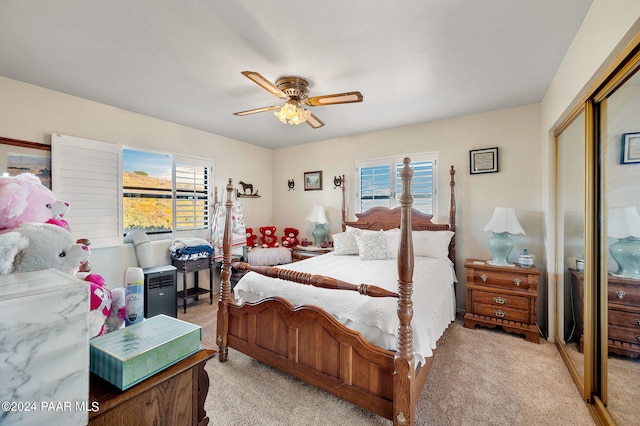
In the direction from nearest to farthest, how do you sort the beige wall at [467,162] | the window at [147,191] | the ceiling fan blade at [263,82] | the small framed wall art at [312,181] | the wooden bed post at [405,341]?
the wooden bed post at [405,341]
the ceiling fan blade at [263,82]
the beige wall at [467,162]
the window at [147,191]
the small framed wall art at [312,181]

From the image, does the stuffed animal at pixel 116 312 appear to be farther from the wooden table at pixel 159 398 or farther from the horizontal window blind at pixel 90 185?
the horizontal window blind at pixel 90 185

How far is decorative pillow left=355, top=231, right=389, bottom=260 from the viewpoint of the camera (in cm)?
320

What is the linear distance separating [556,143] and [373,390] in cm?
294

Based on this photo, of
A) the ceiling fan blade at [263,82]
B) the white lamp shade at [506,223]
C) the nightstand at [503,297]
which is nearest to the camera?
the ceiling fan blade at [263,82]

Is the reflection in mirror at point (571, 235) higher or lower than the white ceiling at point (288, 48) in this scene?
lower

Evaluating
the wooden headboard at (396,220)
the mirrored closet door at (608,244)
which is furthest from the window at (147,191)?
the mirrored closet door at (608,244)

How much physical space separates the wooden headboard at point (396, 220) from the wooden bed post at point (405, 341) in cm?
223

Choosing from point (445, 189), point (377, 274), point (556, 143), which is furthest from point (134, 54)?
point (556, 143)

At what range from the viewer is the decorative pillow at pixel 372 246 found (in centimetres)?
320

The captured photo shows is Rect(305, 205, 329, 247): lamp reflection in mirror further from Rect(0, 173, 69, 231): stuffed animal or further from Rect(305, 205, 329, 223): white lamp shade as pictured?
Rect(0, 173, 69, 231): stuffed animal

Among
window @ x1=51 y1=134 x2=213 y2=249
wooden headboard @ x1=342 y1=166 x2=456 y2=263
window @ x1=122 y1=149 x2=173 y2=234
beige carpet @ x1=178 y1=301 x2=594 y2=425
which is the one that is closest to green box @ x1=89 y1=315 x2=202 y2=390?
beige carpet @ x1=178 y1=301 x2=594 y2=425

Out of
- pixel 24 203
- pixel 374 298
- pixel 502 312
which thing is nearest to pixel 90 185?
pixel 24 203

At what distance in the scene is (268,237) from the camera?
4.78m

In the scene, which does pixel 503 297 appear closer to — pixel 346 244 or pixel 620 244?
pixel 620 244
